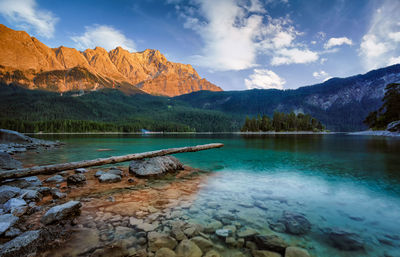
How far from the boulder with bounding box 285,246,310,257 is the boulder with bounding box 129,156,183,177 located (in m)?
10.5

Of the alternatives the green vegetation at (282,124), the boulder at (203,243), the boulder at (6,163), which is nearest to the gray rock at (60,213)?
the boulder at (203,243)

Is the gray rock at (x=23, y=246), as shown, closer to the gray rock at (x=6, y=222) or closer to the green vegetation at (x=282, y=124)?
the gray rock at (x=6, y=222)

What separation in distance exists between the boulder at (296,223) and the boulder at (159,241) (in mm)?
3761

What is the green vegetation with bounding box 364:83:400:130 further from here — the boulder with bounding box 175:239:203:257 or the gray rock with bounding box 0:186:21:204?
the gray rock with bounding box 0:186:21:204

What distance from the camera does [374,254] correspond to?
4.93 metres

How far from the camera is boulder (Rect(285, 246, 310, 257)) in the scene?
476 centimetres

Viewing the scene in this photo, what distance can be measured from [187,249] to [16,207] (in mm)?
6587

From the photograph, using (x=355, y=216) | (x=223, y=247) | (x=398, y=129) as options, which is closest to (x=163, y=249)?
(x=223, y=247)

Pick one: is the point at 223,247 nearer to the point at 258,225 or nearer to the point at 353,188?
the point at 258,225

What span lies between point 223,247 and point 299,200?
5.92 metres

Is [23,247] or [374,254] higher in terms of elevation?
[23,247]

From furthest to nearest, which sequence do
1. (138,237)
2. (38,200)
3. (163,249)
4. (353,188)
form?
1. (353,188)
2. (38,200)
3. (138,237)
4. (163,249)

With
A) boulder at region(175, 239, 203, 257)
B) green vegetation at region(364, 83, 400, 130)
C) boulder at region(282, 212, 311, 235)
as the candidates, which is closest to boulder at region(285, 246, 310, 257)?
boulder at region(282, 212, 311, 235)

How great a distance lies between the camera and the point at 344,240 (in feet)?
18.3
